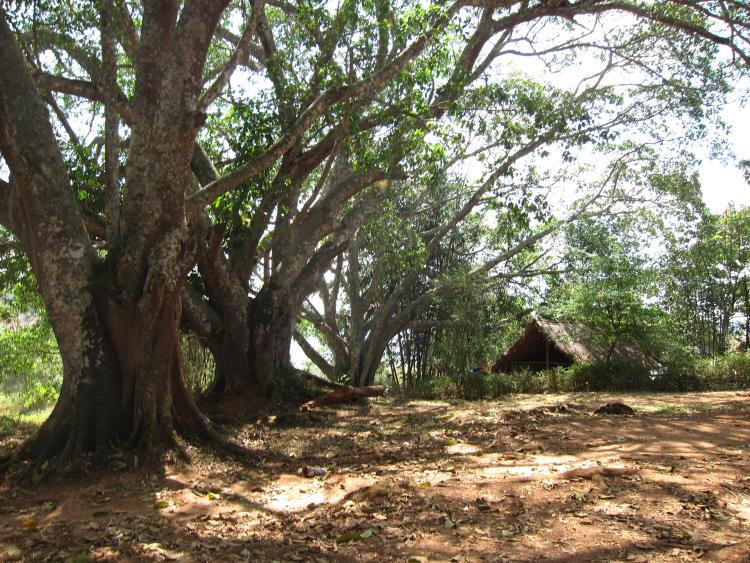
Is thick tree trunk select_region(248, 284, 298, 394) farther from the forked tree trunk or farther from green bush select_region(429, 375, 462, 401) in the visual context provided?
green bush select_region(429, 375, 462, 401)

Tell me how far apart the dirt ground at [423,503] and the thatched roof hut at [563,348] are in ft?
34.2

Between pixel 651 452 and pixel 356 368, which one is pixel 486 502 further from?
pixel 356 368

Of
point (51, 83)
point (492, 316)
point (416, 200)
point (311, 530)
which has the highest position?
point (416, 200)

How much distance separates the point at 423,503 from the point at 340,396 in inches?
276

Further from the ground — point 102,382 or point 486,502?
point 102,382

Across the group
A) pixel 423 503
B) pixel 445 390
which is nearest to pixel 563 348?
pixel 445 390

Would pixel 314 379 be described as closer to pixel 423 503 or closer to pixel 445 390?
pixel 445 390

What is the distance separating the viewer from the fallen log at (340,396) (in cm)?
1038

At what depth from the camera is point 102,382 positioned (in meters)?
6.09

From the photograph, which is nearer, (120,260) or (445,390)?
(120,260)

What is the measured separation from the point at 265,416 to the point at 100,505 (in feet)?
15.3

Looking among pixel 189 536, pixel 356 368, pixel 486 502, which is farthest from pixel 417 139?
pixel 356 368

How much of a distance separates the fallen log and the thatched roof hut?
7.18 meters

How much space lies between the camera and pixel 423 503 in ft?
14.3
